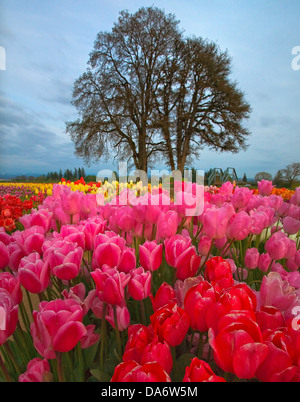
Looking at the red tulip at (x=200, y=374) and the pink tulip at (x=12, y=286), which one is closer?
the red tulip at (x=200, y=374)

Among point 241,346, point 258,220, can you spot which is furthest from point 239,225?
point 241,346

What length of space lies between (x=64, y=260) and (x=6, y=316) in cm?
20

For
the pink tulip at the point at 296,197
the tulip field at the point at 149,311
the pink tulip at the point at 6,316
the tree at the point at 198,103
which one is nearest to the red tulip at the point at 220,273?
the tulip field at the point at 149,311

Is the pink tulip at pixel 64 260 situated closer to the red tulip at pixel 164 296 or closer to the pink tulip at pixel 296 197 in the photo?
the red tulip at pixel 164 296

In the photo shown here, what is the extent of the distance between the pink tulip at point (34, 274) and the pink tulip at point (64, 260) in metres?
0.02

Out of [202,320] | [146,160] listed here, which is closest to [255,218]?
[202,320]

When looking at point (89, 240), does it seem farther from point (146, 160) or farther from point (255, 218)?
point (146, 160)

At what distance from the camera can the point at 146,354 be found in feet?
1.83

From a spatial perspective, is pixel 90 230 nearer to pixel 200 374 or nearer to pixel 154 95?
pixel 200 374

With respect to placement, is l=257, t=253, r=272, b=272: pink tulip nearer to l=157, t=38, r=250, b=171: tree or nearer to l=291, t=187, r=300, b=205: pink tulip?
l=291, t=187, r=300, b=205: pink tulip

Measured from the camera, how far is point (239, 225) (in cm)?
113

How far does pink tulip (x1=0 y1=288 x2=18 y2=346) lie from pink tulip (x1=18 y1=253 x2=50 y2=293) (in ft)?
0.26

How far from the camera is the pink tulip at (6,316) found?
651 millimetres
